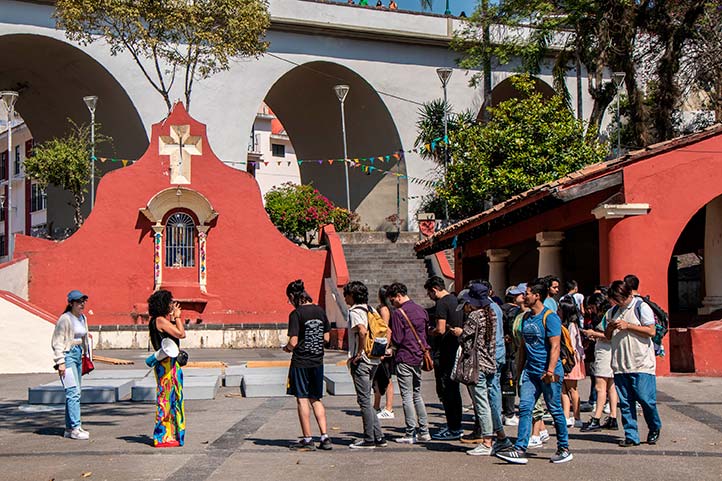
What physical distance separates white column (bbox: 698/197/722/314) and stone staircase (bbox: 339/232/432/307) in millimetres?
10291

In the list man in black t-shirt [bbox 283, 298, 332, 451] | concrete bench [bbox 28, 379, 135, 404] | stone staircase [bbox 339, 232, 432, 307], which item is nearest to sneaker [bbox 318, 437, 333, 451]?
man in black t-shirt [bbox 283, 298, 332, 451]

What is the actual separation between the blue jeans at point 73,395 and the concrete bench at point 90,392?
9.03ft

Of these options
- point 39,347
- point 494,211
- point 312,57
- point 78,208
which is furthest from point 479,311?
point 312,57

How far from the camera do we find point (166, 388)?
32.4 feet

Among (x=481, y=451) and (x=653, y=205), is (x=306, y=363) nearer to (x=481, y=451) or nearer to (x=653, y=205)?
(x=481, y=451)

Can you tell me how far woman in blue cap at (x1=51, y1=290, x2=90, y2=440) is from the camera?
413 inches

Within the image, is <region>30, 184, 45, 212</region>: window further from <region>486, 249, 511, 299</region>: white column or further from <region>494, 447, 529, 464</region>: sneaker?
<region>494, 447, 529, 464</region>: sneaker

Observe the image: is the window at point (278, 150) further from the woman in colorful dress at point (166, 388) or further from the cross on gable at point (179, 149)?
the woman in colorful dress at point (166, 388)

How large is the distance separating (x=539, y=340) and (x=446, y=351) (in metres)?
1.52

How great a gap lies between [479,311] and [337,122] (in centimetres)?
3226

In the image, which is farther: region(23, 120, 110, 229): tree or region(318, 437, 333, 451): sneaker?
region(23, 120, 110, 229): tree

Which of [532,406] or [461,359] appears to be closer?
[532,406]

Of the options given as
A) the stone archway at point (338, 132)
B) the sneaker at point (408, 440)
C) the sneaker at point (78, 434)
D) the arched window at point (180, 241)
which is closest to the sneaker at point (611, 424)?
the sneaker at point (408, 440)

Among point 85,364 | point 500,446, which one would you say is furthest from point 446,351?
point 85,364
